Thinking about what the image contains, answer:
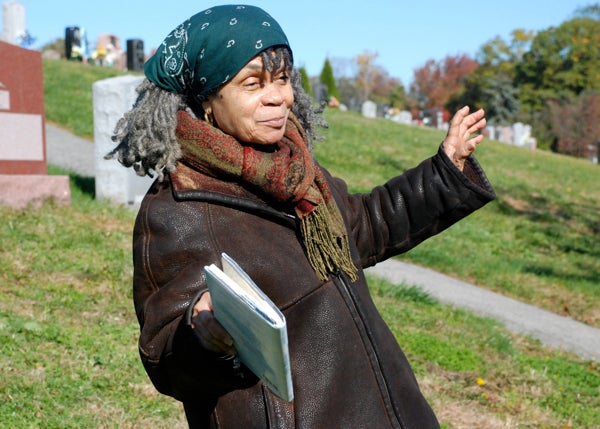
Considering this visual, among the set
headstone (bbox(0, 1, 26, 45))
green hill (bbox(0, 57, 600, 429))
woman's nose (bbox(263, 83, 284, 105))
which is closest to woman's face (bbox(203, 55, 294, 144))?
woman's nose (bbox(263, 83, 284, 105))

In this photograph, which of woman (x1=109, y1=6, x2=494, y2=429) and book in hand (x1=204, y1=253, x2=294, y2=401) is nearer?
book in hand (x1=204, y1=253, x2=294, y2=401)

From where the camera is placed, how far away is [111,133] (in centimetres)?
880

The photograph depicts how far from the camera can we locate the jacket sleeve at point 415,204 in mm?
2432

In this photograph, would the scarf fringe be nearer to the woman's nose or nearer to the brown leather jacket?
the brown leather jacket

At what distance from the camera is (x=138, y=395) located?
4320 millimetres

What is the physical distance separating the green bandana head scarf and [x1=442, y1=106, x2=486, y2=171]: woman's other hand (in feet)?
2.12

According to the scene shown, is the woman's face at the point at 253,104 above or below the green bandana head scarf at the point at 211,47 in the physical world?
below

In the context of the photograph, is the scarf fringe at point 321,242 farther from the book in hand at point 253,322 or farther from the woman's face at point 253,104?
the book in hand at point 253,322

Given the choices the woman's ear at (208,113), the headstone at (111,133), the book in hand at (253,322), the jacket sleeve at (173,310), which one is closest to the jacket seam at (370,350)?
the jacket sleeve at (173,310)

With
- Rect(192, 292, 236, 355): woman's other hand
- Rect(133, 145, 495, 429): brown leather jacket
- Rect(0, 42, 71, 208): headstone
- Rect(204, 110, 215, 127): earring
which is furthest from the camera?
Rect(0, 42, 71, 208): headstone

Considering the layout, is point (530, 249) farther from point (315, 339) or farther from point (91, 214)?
point (315, 339)

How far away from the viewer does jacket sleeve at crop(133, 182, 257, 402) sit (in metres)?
1.85

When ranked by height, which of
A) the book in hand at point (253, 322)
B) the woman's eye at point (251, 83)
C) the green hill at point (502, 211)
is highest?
the woman's eye at point (251, 83)

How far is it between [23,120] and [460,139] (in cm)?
686
